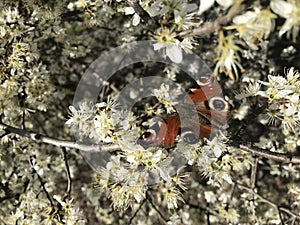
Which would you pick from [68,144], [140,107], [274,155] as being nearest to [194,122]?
[274,155]

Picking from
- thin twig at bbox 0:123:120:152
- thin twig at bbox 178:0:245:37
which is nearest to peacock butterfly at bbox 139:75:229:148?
thin twig at bbox 0:123:120:152

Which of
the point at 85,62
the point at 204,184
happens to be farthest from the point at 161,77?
the point at 204,184

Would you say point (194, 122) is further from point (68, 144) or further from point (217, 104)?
point (68, 144)

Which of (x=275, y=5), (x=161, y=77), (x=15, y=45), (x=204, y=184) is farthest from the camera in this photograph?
(x=204, y=184)

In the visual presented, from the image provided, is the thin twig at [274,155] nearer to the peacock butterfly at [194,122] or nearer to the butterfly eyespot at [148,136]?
the peacock butterfly at [194,122]

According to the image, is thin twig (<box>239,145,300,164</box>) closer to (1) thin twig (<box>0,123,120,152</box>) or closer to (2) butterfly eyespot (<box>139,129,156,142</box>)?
(2) butterfly eyespot (<box>139,129,156,142</box>)

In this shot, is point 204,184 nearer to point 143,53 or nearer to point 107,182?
point 143,53

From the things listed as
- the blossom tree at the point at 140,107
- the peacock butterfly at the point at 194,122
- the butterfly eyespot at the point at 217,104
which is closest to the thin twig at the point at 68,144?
the blossom tree at the point at 140,107

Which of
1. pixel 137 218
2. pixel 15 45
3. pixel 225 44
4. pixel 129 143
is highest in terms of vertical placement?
pixel 225 44
